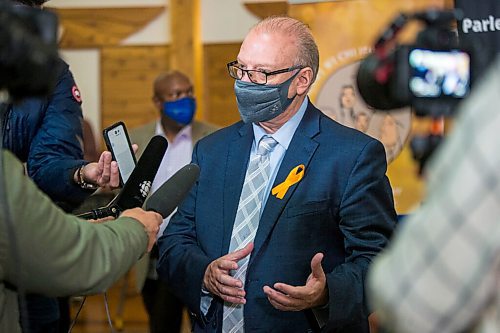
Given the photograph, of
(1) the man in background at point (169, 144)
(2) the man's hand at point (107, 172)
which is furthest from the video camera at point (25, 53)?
(1) the man in background at point (169, 144)

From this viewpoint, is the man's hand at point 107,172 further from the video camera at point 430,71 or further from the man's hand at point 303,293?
the video camera at point 430,71

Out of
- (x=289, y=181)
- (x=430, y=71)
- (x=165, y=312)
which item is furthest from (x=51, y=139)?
(x=165, y=312)

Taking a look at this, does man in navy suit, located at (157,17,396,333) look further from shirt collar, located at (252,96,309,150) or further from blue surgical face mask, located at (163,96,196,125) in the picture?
blue surgical face mask, located at (163,96,196,125)

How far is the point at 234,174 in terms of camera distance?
2912 millimetres

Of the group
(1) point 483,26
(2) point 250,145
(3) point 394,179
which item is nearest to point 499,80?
(2) point 250,145

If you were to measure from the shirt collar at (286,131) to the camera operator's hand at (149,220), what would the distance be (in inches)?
30.2

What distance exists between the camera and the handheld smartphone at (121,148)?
2.73m

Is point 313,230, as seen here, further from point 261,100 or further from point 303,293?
point 261,100

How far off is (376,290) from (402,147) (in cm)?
328

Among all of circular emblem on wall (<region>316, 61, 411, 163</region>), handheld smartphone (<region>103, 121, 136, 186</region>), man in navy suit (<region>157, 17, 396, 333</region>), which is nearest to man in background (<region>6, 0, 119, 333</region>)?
handheld smartphone (<region>103, 121, 136, 186</region>)

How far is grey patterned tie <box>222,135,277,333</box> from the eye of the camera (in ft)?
9.20

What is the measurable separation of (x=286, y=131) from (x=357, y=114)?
184cm

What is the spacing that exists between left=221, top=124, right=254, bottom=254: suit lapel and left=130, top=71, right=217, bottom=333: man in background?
207 cm

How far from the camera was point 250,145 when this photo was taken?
Result: 2.96 m
